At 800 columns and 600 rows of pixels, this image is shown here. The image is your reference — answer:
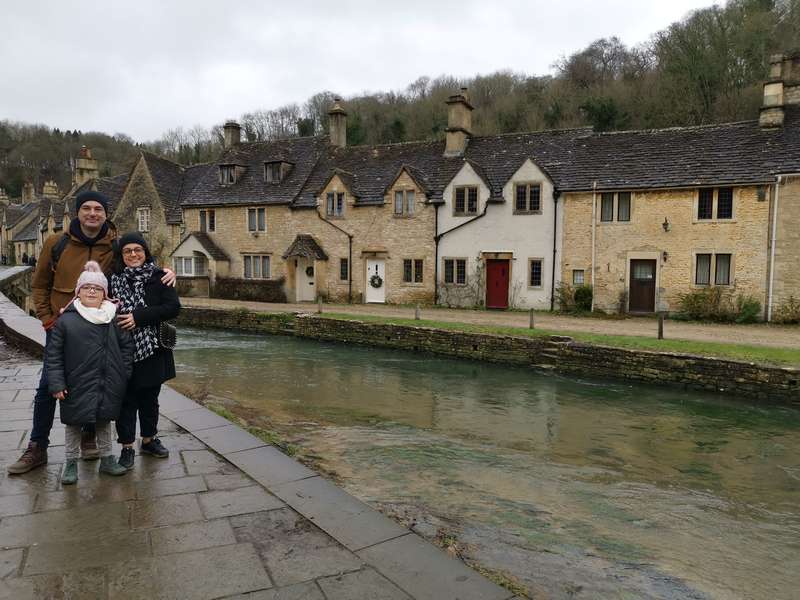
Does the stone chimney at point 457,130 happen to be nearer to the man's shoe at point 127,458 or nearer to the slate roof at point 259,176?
the slate roof at point 259,176

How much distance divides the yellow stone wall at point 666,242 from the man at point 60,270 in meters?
22.0

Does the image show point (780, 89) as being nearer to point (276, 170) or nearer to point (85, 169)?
point (276, 170)

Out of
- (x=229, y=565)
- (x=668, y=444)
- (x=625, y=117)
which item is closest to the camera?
(x=229, y=565)

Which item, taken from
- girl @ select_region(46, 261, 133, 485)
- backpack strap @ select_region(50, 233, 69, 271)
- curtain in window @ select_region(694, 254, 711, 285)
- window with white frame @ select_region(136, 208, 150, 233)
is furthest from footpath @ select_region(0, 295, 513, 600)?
window with white frame @ select_region(136, 208, 150, 233)

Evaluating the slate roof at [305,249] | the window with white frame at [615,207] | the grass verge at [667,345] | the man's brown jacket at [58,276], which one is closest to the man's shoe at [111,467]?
the man's brown jacket at [58,276]

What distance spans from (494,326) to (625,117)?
3424cm

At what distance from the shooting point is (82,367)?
4.49 metres

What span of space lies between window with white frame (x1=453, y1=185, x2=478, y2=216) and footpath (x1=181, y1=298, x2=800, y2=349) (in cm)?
475

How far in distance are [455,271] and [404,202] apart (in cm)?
447

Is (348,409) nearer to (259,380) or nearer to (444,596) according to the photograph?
(259,380)

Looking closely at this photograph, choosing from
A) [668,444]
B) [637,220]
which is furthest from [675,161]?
[668,444]

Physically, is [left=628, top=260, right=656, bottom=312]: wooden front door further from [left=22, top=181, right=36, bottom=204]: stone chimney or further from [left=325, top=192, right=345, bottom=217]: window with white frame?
[left=22, top=181, right=36, bottom=204]: stone chimney

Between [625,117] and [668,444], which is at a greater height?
[625,117]

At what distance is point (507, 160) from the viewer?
27422mm
